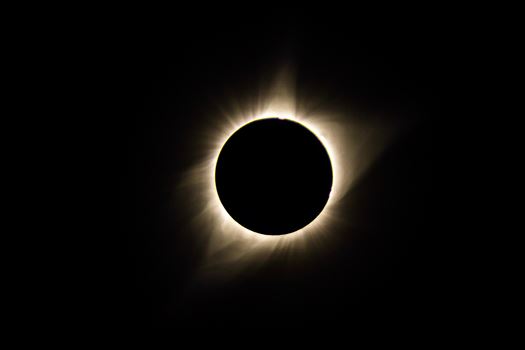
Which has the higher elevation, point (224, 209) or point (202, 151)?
point (202, 151)

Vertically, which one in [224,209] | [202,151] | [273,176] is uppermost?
[202,151]

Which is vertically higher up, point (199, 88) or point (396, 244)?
point (199, 88)

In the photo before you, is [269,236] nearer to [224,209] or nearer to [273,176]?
[224,209]

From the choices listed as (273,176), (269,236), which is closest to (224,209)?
(269,236)

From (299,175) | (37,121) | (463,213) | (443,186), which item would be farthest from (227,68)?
(463,213)

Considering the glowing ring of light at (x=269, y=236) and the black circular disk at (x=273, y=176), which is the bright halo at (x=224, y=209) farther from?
the black circular disk at (x=273, y=176)

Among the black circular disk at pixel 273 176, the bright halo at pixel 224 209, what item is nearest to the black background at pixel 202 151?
the bright halo at pixel 224 209

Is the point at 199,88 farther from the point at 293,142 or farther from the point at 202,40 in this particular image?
the point at 293,142
